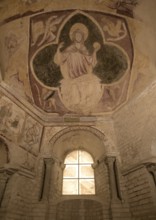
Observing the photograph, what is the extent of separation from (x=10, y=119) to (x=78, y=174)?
373 centimetres

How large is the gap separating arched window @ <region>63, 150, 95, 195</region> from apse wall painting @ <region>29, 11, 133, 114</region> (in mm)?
2148

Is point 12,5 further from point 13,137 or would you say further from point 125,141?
point 125,141

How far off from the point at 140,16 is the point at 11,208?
7965 mm

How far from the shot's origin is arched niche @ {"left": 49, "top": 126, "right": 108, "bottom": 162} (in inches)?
319

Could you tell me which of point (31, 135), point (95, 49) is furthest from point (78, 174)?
point (95, 49)

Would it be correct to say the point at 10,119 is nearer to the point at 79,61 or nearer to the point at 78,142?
the point at 78,142

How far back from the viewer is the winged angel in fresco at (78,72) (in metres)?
8.09

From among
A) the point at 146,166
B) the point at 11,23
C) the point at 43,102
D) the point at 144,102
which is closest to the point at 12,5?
the point at 11,23

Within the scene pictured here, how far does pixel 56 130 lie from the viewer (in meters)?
8.40

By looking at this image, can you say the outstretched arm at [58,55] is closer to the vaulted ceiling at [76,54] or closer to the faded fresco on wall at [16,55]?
the vaulted ceiling at [76,54]

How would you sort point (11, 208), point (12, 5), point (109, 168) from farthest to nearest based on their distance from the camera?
point (109, 168) → point (12, 5) → point (11, 208)

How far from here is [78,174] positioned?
8.15 m

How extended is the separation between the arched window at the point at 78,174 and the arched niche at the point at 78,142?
29cm

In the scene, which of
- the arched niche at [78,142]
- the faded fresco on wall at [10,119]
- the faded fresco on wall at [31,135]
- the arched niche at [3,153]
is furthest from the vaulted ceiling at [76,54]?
the arched niche at [3,153]
